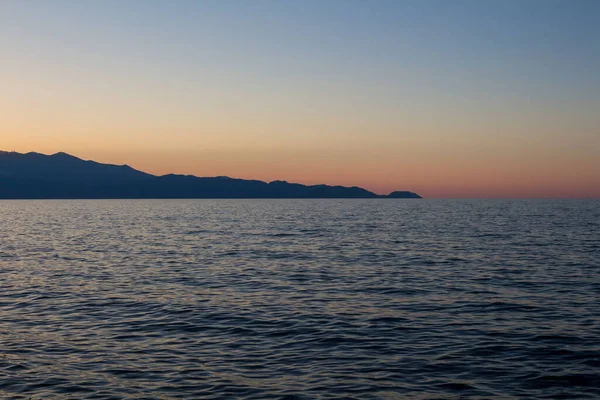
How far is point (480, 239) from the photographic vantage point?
225 ft

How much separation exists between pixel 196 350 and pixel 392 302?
12046mm

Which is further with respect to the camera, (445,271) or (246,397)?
(445,271)

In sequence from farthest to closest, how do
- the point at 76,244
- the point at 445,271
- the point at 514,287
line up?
the point at 76,244, the point at 445,271, the point at 514,287

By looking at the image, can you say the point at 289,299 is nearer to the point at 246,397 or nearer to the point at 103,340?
the point at 103,340

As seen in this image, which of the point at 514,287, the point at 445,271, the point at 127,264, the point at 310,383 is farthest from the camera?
the point at 127,264

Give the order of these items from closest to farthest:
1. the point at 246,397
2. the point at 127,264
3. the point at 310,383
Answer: the point at 246,397, the point at 310,383, the point at 127,264

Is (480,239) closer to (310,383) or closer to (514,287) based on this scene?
(514,287)

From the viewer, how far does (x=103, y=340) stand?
70.3ft

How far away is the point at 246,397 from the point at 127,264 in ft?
107

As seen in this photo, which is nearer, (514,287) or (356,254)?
(514,287)

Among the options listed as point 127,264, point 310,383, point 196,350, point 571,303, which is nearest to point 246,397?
point 310,383

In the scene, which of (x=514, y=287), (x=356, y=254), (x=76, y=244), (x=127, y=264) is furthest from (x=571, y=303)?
(x=76, y=244)

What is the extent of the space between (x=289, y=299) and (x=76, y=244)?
4325cm

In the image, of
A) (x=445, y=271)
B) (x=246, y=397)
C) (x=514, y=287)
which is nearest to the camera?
(x=246, y=397)
